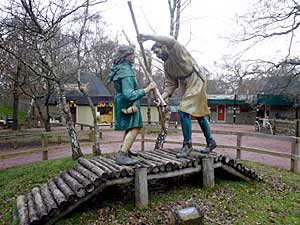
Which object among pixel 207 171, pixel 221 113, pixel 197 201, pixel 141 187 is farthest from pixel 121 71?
pixel 221 113

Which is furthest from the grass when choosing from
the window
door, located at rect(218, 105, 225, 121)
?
door, located at rect(218, 105, 225, 121)

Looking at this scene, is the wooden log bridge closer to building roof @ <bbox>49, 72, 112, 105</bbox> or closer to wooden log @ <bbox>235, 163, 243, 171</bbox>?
wooden log @ <bbox>235, 163, 243, 171</bbox>

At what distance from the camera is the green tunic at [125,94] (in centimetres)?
384

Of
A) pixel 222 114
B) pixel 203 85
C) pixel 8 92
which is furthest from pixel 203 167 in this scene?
pixel 222 114

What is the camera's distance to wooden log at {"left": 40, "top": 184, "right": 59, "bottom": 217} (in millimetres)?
3276

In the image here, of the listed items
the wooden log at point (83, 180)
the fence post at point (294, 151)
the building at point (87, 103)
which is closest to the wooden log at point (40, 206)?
the wooden log at point (83, 180)

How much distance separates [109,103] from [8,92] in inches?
397

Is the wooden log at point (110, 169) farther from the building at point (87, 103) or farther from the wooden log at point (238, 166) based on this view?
the building at point (87, 103)

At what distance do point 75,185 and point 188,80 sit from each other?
2.32 metres

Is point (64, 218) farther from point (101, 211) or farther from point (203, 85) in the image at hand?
point (203, 85)

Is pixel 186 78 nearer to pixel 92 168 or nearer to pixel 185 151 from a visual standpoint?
pixel 185 151

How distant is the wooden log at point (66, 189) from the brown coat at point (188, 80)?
79.6 inches

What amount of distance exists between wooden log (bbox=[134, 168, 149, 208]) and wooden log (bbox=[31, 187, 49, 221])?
3.93 ft

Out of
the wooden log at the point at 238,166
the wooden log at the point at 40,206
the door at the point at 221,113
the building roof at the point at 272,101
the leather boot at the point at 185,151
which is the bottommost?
the wooden log at the point at 40,206
